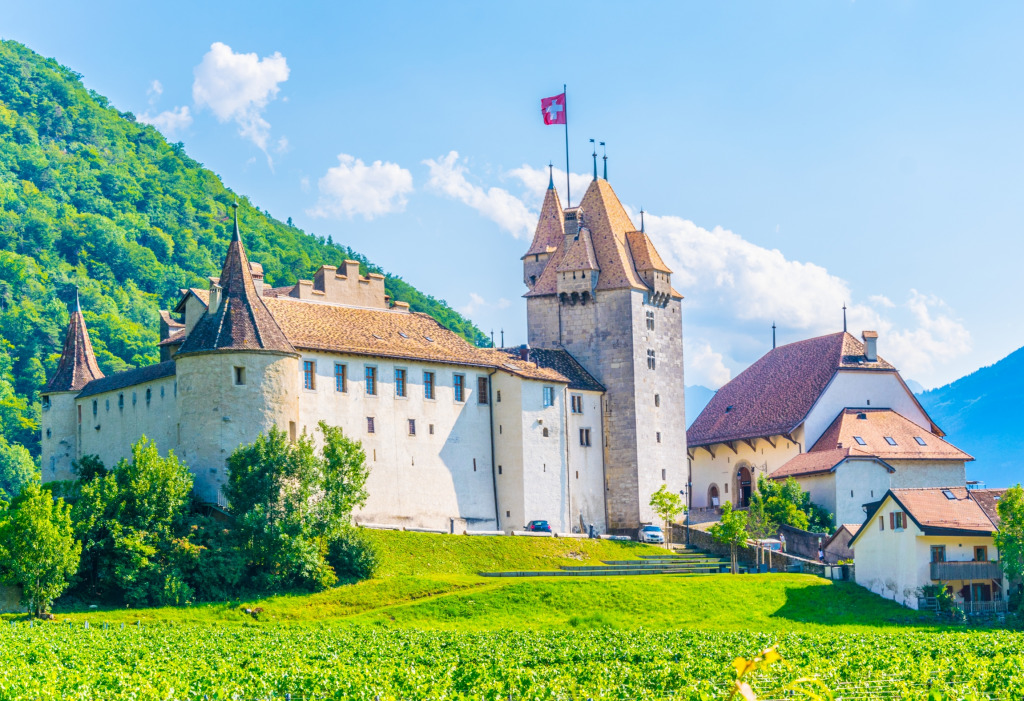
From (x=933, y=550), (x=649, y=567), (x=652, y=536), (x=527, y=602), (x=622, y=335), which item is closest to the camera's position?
(x=527, y=602)

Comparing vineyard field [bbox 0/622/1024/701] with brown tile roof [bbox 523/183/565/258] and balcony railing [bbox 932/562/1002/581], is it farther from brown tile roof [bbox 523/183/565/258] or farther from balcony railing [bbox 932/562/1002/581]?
brown tile roof [bbox 523/183/565/258]

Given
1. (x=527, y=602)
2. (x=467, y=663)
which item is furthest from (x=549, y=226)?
(x=467, y=663)

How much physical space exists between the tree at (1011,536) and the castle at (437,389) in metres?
23.3

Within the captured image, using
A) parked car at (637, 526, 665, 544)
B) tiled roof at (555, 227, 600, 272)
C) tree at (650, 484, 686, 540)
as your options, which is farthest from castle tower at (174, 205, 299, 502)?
tiled roof at (555, 227, 600, 272)

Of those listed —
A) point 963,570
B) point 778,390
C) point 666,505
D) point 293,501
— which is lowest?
point 963,570

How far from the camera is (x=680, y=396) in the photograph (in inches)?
3536

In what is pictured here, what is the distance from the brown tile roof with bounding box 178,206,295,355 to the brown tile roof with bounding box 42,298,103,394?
→ 1468cm

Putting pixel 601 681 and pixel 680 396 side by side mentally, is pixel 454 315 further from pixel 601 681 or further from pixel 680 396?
pixel 601 681

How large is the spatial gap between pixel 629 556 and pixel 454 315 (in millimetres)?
73796

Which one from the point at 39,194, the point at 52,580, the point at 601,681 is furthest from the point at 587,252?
the point at 39,194

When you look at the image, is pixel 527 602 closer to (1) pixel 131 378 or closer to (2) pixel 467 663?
(2) pixel 467 663

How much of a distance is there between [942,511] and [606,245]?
2945 centimetres

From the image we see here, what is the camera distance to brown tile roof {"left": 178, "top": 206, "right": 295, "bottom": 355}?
220 feet

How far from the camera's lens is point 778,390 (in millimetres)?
101062
